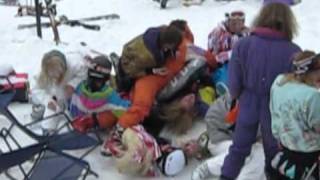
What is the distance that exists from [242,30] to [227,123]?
1142 mm

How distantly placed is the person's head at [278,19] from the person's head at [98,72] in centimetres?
136

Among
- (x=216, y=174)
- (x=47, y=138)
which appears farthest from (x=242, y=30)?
(x=47, y=138)

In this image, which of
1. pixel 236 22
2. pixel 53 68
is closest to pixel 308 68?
pixel 236 22

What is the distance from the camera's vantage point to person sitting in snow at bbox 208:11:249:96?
5.81 m

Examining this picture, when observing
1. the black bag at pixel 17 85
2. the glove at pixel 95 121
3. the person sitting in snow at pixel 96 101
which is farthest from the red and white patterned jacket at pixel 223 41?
the black bag at pixel 17 85

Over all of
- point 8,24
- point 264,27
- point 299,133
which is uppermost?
point 264,27

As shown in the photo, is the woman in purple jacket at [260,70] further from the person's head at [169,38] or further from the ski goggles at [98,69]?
the ski goggles at [98,69]

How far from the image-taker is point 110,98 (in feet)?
17.7

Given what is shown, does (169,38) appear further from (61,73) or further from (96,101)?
(61,73)

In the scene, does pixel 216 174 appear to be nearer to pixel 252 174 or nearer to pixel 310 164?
pixel 252 174

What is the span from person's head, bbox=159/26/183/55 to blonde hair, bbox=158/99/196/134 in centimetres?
47

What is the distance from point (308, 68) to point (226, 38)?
2071 mm

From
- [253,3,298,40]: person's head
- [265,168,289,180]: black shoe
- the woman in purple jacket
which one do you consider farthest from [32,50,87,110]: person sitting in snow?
[265,168,289,180]: black shoe

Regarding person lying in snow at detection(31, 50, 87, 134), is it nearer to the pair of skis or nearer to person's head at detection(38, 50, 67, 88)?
person's head at detection(38, 50, 67, 88)
